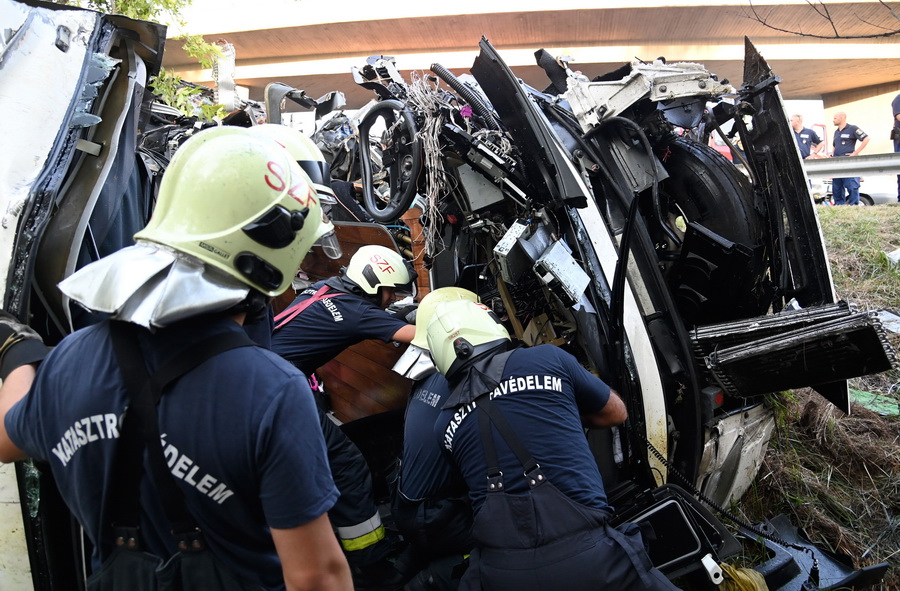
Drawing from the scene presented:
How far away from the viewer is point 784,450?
370 cm

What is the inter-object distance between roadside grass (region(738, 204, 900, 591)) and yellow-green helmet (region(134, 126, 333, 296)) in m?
3.09

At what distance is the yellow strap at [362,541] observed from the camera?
2.98 m

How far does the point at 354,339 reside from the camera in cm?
341

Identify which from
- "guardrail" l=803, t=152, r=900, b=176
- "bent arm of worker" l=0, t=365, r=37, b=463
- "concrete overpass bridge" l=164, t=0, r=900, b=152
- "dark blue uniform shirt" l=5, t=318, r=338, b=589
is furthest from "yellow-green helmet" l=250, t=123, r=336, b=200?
"concrete overpass bridge" l=164, t=0, r=900, b=152

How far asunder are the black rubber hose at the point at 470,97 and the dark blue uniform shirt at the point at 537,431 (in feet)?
5.47

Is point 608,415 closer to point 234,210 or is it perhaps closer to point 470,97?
point 234,210

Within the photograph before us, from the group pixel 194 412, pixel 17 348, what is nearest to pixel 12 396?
pixel 17 348

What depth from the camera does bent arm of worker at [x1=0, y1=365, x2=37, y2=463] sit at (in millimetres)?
1399

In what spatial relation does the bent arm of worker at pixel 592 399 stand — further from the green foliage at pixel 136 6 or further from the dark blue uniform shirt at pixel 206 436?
the green foliage at pixel 136 6

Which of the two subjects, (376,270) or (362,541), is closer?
(362,541)

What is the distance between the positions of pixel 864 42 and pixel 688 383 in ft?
44.2

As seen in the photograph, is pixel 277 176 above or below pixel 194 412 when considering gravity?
above

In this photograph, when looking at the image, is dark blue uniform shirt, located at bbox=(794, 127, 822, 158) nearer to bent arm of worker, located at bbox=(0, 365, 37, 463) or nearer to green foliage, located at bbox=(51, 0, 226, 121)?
green foliage, located at bbox=(51, 0, 226, 121)

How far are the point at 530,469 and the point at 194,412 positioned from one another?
1203 mm
